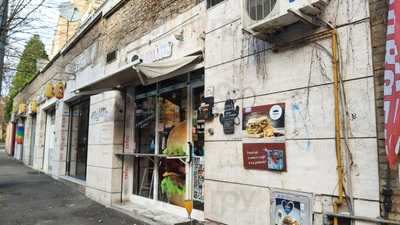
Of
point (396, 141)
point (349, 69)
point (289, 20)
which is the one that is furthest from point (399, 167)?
point (289, 20)

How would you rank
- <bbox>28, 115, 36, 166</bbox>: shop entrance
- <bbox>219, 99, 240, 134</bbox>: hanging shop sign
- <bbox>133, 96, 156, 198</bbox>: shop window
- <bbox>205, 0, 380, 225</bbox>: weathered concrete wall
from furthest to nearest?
<bbox>28, 115, 36, 166</bbox>: shop entrance
<bbox>133, 96, 156, 198</bbox>: shop window
<bbox>219, 99, 240, 134</bbox>: hanging shop sign
<bbox>205, 0, 380, 225</bbox>: weathered concrete wall

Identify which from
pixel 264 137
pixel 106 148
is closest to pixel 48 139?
pixel 106 148

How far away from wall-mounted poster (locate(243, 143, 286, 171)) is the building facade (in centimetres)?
2

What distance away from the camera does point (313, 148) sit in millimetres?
3754

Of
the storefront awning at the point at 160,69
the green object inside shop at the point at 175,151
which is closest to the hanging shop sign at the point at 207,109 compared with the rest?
the storefront awning at the point at 160,69

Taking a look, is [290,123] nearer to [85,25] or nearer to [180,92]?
[180,92]

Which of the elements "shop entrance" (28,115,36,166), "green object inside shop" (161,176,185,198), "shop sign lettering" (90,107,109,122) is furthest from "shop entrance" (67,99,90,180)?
"shop entrance" (28,115,36,166)

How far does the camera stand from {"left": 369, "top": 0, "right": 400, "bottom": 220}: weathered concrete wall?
10.1 ft

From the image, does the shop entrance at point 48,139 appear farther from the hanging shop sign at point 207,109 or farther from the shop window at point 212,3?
the shop window at point 212,3

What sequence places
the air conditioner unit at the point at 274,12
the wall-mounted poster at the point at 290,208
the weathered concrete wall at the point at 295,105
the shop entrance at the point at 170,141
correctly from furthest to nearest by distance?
the shop entrance at the point at 170,141 → the wall-mounted poster at the point at 290,208 → the air conditioner unit at the point at 274,12 → the weathered concrete wall at the point at 295,105

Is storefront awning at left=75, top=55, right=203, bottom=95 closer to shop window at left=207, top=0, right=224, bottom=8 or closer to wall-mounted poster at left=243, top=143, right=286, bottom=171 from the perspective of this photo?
shop window at left=207, top=0, right=224, bottom=8

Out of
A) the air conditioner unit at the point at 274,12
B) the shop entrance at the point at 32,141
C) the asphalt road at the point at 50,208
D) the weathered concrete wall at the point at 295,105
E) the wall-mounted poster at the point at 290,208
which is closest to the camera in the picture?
the weathered concrete wall at the point at 295,105

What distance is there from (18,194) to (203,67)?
7.05 metres

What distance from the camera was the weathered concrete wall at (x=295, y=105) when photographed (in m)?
3.36
